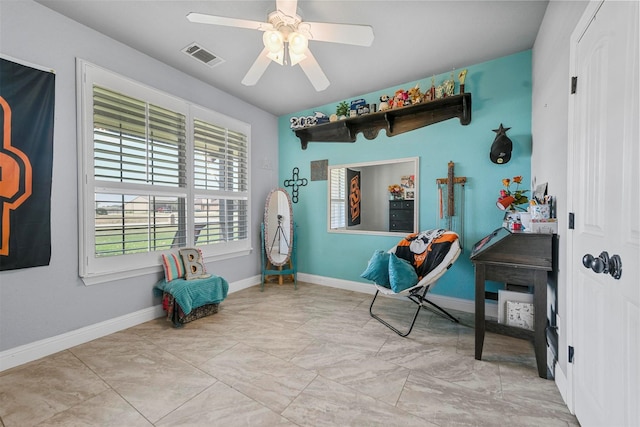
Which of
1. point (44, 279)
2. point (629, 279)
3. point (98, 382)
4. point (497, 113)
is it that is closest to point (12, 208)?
point (44, 279)

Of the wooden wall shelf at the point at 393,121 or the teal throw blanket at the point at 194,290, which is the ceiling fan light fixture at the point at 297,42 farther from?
the teal throw blanket at the point at 194,290

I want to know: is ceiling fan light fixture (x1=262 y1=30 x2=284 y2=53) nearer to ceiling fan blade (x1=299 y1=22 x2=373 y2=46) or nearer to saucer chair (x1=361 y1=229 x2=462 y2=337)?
ceiling fan blade (x1=299 y1=22 x2=373 y2=46)

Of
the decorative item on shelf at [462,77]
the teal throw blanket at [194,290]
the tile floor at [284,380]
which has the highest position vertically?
the decorative item on shelf at [462,77]

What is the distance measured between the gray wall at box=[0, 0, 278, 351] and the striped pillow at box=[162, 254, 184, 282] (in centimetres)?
17

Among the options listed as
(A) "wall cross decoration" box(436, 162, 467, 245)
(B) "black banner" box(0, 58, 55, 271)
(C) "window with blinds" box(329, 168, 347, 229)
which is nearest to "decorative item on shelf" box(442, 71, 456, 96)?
(A) "wall cross decoration" box(436, 162, 467, 245)

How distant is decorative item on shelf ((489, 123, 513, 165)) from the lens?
2.56m

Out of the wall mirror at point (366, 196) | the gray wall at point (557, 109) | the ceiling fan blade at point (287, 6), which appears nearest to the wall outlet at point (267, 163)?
the wall mirror at point (366, 196)

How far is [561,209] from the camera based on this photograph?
1.64 metres

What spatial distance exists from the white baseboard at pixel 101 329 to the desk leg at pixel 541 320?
107 cm

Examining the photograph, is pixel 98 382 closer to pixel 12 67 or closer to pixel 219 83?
pixel 12 67

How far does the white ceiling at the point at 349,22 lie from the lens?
200cm

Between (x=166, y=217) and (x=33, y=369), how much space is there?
1.51 m


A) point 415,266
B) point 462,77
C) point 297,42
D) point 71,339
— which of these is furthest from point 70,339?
point 462,77

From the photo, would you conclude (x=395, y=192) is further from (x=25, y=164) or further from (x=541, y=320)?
Result: (x=25, y=164)
